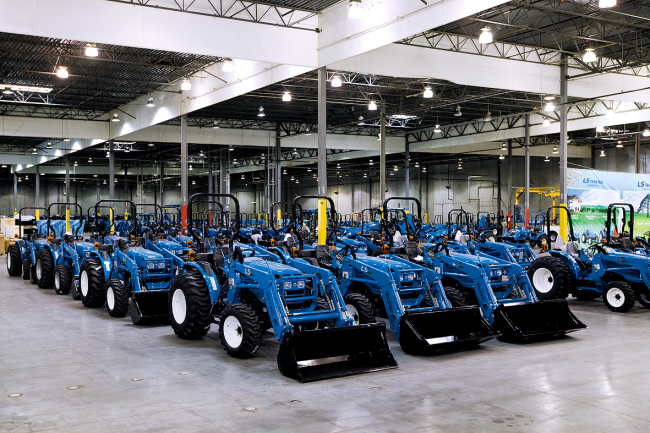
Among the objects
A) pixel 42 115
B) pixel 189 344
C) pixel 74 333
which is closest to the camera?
pixel 189 344

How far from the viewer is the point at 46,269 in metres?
14.7

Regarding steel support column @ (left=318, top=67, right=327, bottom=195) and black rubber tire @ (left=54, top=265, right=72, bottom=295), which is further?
steel support column @ (left=318, top=67, right=327, bottom=195)

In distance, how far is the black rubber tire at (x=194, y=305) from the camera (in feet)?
27.4

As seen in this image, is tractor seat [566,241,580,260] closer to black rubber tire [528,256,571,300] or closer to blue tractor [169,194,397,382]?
black rubber tire [528,256,571,300]

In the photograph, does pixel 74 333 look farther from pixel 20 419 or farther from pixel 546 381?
pixel 546 381

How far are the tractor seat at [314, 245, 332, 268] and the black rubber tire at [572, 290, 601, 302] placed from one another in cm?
677

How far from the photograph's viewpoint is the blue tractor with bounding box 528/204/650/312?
11.7 meters

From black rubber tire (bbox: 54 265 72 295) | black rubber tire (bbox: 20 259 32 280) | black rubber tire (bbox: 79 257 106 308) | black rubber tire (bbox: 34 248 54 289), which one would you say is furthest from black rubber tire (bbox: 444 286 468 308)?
black rubber tire (bbox: 20 259 32 280)

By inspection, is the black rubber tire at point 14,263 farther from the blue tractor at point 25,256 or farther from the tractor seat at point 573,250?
the tractor seat at point 573,250

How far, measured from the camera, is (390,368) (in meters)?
7.16

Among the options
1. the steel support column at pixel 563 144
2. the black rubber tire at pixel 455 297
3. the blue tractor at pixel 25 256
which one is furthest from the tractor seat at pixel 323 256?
the steel support column at pixel 563 144

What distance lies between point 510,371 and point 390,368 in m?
1.39

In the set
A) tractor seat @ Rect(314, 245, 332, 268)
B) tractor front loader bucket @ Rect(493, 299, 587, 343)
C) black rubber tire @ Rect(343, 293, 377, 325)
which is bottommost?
tractor front loader bucket @ Rect(493, 299, 587, 343)

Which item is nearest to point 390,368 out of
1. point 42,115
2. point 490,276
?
point 490,276
